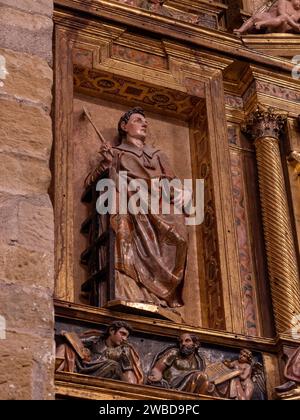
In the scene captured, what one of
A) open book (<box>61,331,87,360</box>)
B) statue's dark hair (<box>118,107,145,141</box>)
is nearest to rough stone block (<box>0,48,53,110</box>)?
open book (<box>61,331,87,360</box>)

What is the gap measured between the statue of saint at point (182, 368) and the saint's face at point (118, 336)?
0.28 metres

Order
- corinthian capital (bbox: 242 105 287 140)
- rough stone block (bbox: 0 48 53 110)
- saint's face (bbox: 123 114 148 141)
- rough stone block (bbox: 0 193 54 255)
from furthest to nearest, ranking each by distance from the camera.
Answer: corinthian capital (bbox: 242 105 287 140)
saint's face (bbox: 123 114 148 141)
rough stone block (bbox: 0 48 53 110)
rough stone block (bbox: 0 193 54 255)

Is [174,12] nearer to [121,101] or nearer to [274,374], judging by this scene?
[121,101]

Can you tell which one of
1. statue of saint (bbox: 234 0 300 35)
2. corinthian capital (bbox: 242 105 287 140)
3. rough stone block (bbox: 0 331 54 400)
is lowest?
rough stone block (bbox: 0 331 54 400)

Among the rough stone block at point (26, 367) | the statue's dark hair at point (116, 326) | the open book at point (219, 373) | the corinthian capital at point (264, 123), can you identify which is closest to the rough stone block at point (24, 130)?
the rough stone block at point (26, 367)

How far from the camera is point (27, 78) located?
204 inches

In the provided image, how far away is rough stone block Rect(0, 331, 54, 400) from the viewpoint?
4.40 metres

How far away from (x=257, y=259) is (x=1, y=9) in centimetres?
368

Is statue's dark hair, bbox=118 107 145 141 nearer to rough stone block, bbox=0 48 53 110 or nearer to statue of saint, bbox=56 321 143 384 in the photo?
statue of saint, bbox=56 321 143 384

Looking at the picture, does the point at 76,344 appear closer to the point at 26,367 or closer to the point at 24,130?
the point at 24,130

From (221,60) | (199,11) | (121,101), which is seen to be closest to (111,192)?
(121,101)

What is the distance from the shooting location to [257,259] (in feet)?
27.5

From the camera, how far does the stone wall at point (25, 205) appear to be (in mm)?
4484

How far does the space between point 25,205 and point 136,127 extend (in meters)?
3.69
